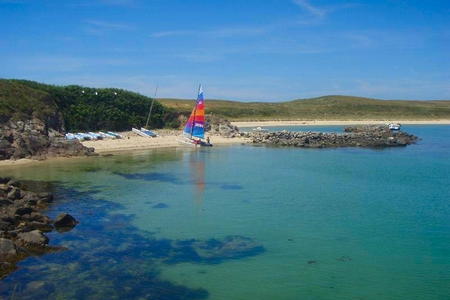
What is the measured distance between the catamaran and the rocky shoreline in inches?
1216

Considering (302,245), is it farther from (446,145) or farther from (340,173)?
(446,145)

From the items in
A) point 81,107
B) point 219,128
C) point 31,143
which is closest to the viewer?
point 31,143

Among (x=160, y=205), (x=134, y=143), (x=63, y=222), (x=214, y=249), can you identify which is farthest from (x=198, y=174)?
(x=134, y=143)

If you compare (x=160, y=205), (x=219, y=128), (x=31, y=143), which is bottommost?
(x=160, y=205)

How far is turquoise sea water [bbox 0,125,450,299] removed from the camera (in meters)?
16.5

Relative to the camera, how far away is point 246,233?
2278 cm

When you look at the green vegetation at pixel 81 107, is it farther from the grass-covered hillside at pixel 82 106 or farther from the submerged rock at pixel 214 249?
the submerged rock at pixel 214 249

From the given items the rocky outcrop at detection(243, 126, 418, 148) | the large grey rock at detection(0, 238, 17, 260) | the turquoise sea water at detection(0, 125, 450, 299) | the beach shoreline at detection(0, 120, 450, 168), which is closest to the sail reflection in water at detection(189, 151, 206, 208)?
the turquoise sea water at detection(0, 125, 450, 299)

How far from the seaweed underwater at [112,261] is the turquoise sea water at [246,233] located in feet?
0.15

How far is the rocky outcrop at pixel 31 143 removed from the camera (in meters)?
44.7

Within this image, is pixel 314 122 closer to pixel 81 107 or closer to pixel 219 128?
pixel 219 128

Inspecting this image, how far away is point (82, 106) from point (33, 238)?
47.6 metres

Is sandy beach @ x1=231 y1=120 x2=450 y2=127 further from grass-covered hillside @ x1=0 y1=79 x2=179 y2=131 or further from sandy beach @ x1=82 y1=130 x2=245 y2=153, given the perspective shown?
sandy beach @ x1=82 y1=130 x2=245 y2=153

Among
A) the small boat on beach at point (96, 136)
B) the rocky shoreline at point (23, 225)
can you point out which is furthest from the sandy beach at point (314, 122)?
the rocky shoreline at point (23, 225)
